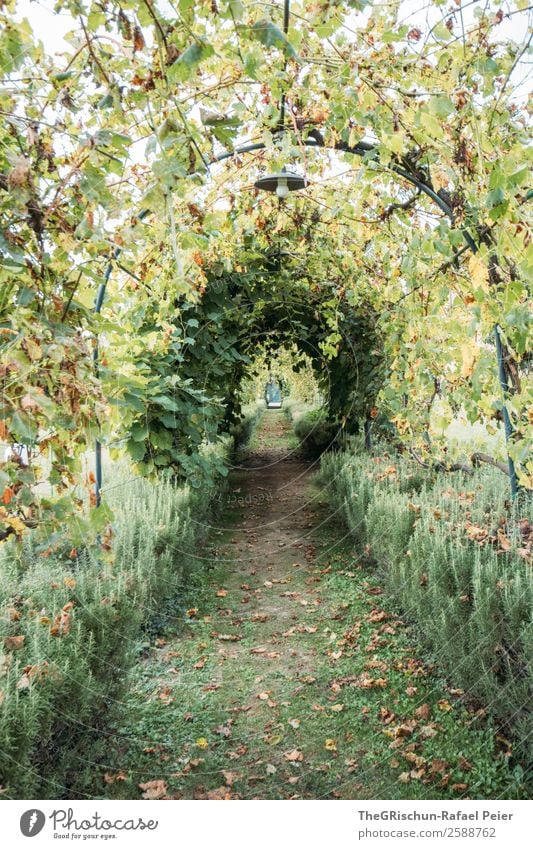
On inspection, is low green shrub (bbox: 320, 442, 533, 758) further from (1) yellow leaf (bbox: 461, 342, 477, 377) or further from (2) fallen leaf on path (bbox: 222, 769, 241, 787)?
(2) fallen leaf on path (bbox: 222, 769, 241, 787)

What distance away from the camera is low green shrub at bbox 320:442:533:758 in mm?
3080

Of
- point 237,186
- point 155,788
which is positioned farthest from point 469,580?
point 237,186


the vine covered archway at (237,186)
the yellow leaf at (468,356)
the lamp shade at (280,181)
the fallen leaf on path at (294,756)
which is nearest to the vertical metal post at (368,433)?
the vine covered archway at (237,186)

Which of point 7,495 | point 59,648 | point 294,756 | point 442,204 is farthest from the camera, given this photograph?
point 442,204

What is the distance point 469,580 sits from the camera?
3.65m

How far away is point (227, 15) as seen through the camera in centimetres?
186

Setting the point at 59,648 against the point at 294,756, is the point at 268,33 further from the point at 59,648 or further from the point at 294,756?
the point at 294,756

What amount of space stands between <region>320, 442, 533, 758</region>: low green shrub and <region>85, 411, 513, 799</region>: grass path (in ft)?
0.74

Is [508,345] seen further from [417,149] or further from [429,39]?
[429,39]

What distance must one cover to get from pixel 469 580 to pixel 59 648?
2340 mm

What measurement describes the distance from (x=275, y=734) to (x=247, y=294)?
5035 millimetres

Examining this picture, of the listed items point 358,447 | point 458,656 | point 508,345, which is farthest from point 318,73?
point 358,447

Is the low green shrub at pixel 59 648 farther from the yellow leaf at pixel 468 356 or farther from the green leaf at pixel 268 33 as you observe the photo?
the yellow leaf at pixel 468 356

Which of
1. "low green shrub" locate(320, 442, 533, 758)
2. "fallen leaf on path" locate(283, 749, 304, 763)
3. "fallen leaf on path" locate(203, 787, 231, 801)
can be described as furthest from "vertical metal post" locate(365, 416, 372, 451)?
"fallen leaf on path" locate(203, 787, 231, 801)
